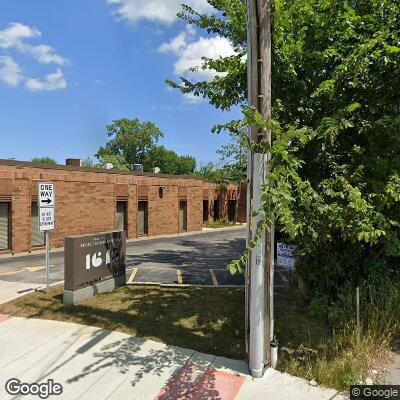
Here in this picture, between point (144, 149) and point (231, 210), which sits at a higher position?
point (144, 149)

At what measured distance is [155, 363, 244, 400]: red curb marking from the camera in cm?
491

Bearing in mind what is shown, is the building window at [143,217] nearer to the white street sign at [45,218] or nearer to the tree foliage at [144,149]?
the white street sign at [45,218]

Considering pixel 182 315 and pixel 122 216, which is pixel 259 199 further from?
pixel 122 216

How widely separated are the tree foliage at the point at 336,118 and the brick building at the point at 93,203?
1208 cm

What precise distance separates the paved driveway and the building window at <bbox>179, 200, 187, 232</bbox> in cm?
874

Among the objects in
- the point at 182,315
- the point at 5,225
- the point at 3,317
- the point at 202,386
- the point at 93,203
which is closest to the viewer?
the point at 202,386

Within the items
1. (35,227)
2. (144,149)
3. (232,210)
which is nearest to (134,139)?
(144,149)

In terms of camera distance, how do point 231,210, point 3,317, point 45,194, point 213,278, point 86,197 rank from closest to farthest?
point 3,317
point 45,194
point 213,278
point 86,197
point 231,210

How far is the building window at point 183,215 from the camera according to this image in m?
28.0

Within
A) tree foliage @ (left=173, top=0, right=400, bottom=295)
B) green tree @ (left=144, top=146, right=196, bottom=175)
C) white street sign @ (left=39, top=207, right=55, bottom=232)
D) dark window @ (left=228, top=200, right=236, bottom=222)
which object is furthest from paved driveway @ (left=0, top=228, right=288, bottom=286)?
green tree @ (left=144, top=146, right=196, bottom=175)

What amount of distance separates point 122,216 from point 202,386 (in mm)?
18222

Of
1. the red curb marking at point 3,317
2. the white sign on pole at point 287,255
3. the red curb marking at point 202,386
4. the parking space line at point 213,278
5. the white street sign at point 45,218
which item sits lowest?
the red curb marking at point 202,386

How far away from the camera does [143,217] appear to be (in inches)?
963

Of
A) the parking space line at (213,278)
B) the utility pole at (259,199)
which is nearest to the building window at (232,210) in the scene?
the parking space line at (213,278)
